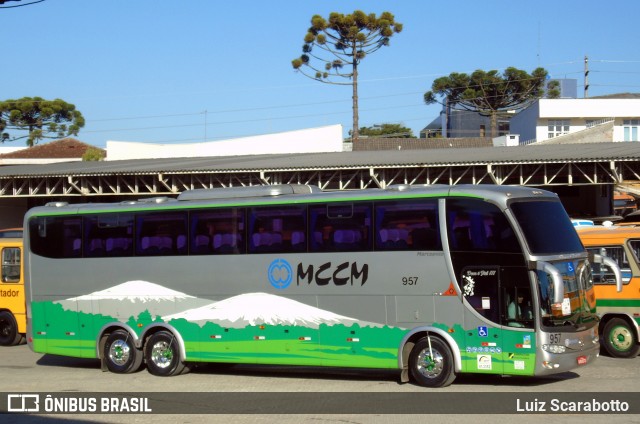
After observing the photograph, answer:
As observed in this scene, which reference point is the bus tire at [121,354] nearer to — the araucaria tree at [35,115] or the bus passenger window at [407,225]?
the bus passenger window at [407,225]

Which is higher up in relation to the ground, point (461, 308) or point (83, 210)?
point (83, 210)

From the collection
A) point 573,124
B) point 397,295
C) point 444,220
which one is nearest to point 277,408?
point 397,295

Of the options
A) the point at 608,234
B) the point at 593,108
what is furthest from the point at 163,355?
the point at 593,108

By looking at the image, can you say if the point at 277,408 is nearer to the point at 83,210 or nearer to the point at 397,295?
the point at 397,295

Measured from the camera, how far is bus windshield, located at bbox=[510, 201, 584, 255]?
12680 mm

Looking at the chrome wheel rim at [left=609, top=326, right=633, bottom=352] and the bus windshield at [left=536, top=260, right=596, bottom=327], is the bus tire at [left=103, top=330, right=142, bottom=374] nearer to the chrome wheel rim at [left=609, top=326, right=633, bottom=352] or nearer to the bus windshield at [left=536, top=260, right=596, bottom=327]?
the bus windshield at [left=536, top=260, right=596, bottom=327]

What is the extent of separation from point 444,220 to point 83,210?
24.6 ft

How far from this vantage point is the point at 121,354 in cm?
1633

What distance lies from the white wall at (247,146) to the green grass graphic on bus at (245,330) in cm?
3995

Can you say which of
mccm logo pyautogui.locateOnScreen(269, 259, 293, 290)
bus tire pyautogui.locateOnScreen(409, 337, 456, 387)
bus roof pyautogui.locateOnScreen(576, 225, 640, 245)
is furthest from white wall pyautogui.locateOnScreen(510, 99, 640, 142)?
bus tire pyautogui.locateOnScreen(409, 337, 456, 387)

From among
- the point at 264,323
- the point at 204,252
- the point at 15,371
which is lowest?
the point at 15,371

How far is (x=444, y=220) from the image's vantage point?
43.5 ft

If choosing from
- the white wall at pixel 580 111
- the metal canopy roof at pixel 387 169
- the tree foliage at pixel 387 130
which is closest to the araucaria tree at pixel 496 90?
the white wall at pixel 580 111

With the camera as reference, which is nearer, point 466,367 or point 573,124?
point 466,367
